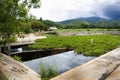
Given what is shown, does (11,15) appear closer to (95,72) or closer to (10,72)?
(10,72)

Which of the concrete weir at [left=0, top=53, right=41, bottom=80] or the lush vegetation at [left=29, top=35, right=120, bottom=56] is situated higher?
the concrete weir at [left=0, top=53, right=41, bottom=80]

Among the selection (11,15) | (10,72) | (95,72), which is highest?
(11,15)

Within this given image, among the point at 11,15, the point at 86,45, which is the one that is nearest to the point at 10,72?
the point at 11,15

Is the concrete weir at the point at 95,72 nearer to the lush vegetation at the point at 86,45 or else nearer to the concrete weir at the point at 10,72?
the concrete weir at the point at 10,72

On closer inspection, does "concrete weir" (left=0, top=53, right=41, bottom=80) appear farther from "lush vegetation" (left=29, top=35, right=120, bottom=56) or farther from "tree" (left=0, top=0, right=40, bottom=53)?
"lush vegetation" (left=29, top=35, right=120, bottom=56)

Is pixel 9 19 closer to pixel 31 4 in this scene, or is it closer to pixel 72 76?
pixel 31 4

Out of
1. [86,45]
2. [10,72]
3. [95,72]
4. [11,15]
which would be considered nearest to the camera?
[95,72]

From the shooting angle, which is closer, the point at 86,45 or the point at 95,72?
the point at 95,72

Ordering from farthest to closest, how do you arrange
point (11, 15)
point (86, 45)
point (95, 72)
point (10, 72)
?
point (86, 45), point (11, 15), point (10, 72), point (95, 72)

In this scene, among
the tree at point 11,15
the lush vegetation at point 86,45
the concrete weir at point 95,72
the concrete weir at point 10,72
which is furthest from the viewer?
the lush vegetation at point 86,45

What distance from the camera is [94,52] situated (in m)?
18.7

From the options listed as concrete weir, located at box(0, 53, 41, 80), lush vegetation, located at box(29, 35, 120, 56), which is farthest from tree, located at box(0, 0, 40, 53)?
lush vegetation, located at box(29, 35, 120, 56)

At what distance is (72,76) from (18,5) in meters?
4.31

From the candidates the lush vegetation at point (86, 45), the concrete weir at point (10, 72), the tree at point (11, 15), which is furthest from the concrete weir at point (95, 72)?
the lush vegetation at point (86, 45)
